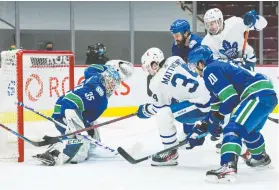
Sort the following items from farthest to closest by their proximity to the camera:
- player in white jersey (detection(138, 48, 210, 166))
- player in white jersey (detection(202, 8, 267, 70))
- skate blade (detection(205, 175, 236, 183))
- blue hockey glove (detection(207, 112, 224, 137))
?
player in white jersey (detection(202, 8, 267, 70))
player in white jersey (detection(138, 48, 210, 166))
blue hockey glove (detection(207, 112, 224, 137))
skate blade (detection(205, 175, 236, 183))

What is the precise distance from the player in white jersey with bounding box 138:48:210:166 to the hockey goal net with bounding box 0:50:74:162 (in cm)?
76

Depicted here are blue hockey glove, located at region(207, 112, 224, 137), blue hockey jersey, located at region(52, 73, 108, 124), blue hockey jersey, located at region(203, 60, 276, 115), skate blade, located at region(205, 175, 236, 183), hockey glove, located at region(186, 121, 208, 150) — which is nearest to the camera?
skate blade, located at region(205, 175, 236, 183)

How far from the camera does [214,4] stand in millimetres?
7930

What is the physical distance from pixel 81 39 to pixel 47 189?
14.7 feet

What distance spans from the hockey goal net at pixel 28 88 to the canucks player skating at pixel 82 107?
9.9 inches

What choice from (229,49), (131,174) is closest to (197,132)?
(131,174)

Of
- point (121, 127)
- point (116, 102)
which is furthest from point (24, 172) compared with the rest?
point (116, 102)

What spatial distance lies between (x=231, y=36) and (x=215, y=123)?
1.00 m

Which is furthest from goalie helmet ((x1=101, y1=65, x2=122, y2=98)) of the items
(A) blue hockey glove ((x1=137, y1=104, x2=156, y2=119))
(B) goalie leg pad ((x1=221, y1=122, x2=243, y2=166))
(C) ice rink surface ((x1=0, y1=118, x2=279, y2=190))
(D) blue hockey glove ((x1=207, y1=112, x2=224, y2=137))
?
(B) goalie leg pad ((x1=221, y1=122, x2=243, y2=166))

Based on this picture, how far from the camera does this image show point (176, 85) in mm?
3166

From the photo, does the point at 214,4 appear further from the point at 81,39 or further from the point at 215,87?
the point at 215,87

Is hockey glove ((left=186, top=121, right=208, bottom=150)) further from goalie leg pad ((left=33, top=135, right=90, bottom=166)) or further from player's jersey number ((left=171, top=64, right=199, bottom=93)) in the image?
goalie leg pad ((left=33, top=135, right=90, bottom=166))

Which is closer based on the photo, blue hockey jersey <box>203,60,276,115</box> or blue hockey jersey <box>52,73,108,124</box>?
blue hockey jersey <box>203,60,276,115</box>

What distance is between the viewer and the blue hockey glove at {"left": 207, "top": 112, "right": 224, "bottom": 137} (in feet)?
9.05
